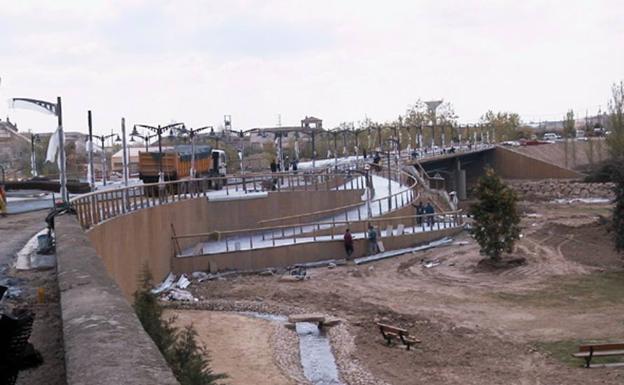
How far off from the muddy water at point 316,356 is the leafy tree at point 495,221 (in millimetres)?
11661

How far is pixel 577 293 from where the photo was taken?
2844 centimetres

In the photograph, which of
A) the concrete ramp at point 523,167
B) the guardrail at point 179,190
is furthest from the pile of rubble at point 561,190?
the guardrail at point 179,190

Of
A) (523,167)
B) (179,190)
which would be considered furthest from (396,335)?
(523,167)

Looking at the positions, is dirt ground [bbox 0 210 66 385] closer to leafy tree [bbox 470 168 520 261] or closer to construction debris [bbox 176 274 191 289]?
construction debris [bbox 176 274 191 289]

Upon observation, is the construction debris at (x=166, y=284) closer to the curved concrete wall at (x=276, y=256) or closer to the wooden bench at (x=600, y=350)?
the curved concrete wall at (x=276, y=256)

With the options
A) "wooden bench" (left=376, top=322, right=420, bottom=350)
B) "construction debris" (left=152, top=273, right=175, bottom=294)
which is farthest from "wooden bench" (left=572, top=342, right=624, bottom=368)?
"construction debris" (left=152, top=273, right=175, bottom=294)

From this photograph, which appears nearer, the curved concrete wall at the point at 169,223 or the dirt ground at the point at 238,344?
the dirt ground at the point at 238,344

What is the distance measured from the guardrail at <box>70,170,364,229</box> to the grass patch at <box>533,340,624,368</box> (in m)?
11.4

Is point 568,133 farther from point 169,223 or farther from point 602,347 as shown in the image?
point 602,347

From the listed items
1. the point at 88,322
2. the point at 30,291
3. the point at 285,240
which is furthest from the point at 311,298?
the point at 88,322

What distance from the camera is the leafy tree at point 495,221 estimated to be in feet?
110

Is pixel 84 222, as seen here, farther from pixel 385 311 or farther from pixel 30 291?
pixel 385 311

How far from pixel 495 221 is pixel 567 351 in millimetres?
13321

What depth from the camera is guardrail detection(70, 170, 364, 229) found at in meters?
21.1
